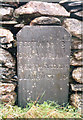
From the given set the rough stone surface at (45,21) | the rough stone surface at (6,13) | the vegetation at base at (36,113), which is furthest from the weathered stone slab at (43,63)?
the rough stone surface at (6,13)

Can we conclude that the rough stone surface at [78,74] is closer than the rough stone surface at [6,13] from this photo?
No

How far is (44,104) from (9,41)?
1168mm

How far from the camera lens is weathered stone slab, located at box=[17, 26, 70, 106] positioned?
2.08 metres

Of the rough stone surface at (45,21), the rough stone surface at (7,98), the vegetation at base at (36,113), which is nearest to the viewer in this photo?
the vegetation at base at (36,113)

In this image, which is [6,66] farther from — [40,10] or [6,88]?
[40,10]

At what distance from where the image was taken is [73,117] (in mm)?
1929

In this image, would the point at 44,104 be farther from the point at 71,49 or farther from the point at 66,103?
the point at 71,49

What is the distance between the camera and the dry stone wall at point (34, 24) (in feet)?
6.80

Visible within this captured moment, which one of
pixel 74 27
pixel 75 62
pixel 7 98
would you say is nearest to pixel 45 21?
pixel 74 27

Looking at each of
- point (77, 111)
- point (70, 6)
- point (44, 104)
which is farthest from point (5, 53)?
point (77, 111)

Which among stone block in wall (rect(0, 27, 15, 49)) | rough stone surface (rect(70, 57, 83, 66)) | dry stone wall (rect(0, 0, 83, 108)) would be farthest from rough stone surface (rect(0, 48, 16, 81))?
rough stone surface (rect(70, 57, 83, 66))

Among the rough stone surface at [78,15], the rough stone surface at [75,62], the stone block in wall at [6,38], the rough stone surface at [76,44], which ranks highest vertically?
the rough stone surface at [78,15]

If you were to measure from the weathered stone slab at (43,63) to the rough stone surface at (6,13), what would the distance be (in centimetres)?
33

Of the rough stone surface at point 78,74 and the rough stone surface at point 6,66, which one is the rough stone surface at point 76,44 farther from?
the rough stone surface at point 6,66
